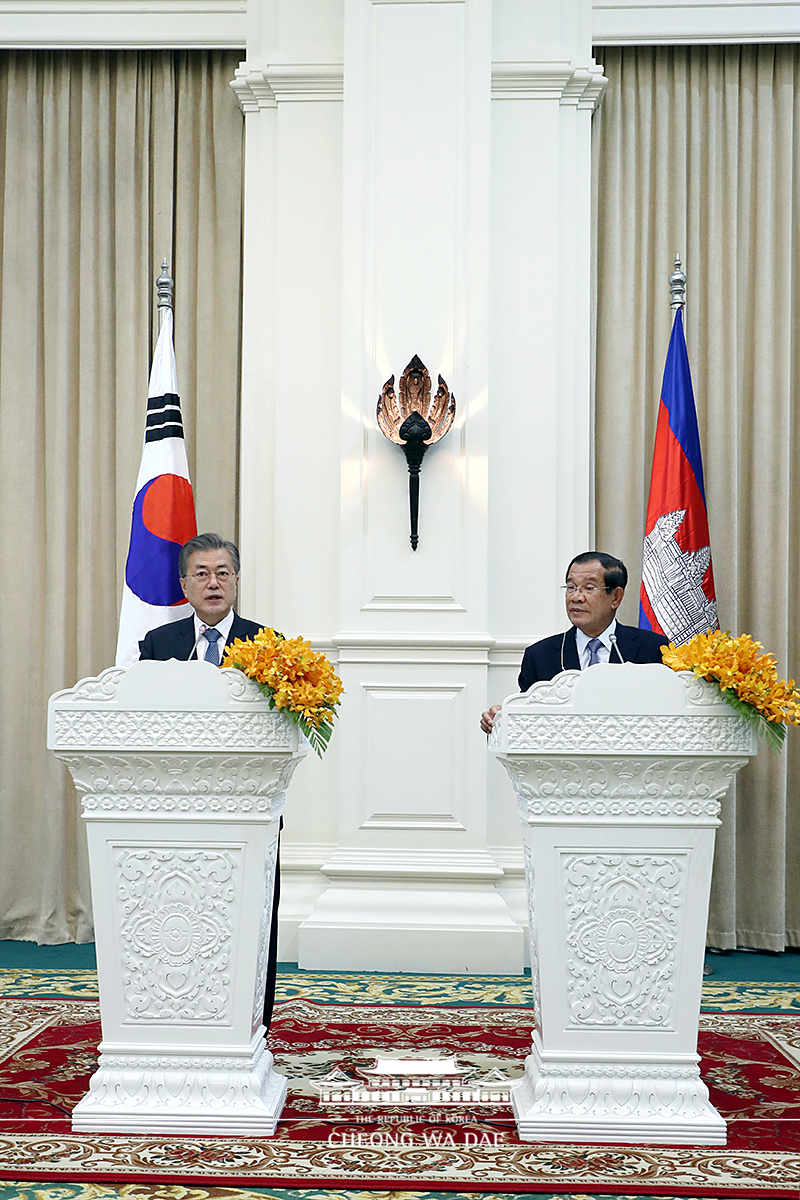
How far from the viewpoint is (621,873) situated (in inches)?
118

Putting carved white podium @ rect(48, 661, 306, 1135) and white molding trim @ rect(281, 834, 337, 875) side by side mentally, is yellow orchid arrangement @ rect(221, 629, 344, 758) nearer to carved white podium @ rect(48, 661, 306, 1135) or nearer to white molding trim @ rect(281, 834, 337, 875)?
carved white podium @ rect(48, 661, 306, 1135)

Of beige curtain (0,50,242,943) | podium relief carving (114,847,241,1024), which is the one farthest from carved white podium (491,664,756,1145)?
beige curtain (0,50,242,943)

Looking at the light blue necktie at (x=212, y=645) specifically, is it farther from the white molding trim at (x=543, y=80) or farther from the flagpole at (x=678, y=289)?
the white molding trim at (x=543, y=80)

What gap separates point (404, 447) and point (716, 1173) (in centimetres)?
319

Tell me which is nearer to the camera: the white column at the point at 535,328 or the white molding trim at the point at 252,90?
the white column at the point at 535,328

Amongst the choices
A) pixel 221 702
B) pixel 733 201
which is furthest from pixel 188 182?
pixel 221 702

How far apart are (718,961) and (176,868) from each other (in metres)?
3.12

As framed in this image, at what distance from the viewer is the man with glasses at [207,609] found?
3.63 meters

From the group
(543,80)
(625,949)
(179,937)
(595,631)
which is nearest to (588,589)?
(595,631)

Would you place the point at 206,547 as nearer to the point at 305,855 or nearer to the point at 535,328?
the point at 305,855

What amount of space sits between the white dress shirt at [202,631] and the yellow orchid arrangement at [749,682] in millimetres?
1457

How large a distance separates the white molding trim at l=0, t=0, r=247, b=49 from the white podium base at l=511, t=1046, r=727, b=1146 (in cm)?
500

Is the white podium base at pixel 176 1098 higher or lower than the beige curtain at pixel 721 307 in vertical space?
lower

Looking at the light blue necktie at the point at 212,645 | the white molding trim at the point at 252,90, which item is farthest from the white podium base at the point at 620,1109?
the white molding trim at the point at 252,90
